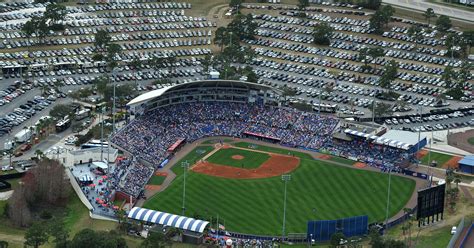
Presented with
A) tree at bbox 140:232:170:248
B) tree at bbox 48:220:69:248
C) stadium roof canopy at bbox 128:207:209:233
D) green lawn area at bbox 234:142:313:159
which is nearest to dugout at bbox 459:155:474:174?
green lawn area at bbox 234:142:313:159

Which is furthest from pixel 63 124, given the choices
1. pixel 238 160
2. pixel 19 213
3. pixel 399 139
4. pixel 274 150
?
pixel 399 139

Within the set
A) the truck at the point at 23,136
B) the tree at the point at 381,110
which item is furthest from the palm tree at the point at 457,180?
the truck at the point at 23,136

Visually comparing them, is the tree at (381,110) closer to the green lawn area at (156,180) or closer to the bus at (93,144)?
the green lawn area at (156,180)

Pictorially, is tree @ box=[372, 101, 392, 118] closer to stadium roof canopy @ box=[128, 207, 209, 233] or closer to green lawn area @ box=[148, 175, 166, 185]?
green lawn area @ box=[148, 175, 166, 185]

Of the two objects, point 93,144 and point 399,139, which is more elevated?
point 399,139

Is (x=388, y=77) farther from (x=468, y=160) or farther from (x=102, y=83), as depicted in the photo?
(x=102, y=83)
